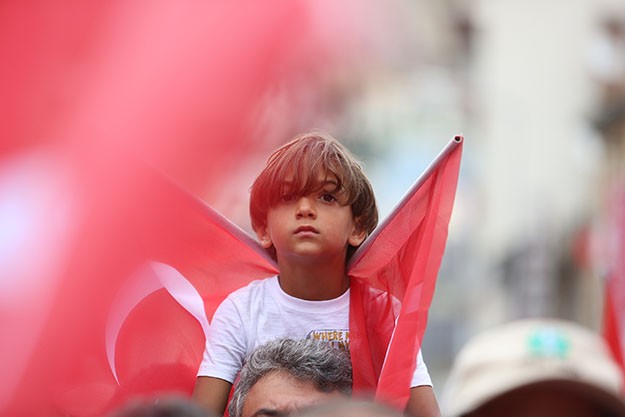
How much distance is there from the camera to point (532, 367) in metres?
3.39

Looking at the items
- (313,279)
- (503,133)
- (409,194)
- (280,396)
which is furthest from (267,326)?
(503,133)

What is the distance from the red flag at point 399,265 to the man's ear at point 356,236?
2cm

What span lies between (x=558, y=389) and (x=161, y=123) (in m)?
1.11

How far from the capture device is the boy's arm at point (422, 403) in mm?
3652

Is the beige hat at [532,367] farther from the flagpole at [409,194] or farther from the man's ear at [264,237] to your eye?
the man's ear at [264,237]

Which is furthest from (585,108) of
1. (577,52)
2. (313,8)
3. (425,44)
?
(313,8)

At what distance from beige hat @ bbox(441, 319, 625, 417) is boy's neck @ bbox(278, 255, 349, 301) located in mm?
351

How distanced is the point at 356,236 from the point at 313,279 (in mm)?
160

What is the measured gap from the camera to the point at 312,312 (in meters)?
3.71

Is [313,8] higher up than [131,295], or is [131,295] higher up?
[313,8]

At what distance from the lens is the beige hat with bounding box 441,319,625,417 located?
10.5 feet

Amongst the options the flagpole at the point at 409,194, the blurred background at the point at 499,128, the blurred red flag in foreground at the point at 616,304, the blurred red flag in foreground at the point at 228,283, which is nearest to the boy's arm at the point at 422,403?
the blurred red flag in foreground at the point at 228,283

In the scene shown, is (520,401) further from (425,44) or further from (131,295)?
(425,44)

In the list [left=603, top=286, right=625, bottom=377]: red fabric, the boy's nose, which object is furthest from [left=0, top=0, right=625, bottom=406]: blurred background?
the boy's nose
